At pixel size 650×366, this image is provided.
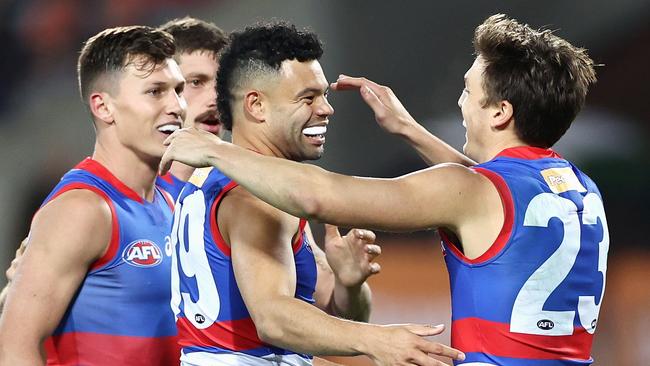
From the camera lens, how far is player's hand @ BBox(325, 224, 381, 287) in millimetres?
3822

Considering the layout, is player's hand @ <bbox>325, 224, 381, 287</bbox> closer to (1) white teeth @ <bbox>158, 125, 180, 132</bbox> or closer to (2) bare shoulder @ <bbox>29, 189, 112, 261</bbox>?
(1) white teeth @ <bbox>158, 125, 180, 132</bbox>

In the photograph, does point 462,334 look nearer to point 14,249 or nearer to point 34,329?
point 34,329

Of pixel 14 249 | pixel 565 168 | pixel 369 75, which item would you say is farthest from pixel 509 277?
pixel 14 249

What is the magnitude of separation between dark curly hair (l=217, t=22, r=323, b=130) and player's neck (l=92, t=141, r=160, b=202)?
54cm

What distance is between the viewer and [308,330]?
2.92 metres

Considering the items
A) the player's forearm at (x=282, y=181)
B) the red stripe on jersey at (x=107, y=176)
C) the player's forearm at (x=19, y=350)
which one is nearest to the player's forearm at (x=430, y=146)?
the player's forearm at (x=282, y=181)

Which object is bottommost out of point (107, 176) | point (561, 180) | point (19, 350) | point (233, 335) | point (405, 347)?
point (19, 350)

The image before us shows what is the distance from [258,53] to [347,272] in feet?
3.26

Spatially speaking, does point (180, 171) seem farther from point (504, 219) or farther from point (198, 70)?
point (504, 219)

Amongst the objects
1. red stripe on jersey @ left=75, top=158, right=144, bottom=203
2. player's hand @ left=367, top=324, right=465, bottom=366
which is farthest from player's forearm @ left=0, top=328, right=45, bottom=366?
player's hand @ left=367, top=324, right=465, bottom=366

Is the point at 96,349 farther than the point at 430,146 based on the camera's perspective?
No

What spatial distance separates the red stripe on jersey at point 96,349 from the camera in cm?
363

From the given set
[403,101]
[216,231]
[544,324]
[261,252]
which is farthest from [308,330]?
[403,101]

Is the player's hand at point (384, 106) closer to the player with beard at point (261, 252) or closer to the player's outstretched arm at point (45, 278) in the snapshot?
the player with beard at point (261, 252)
